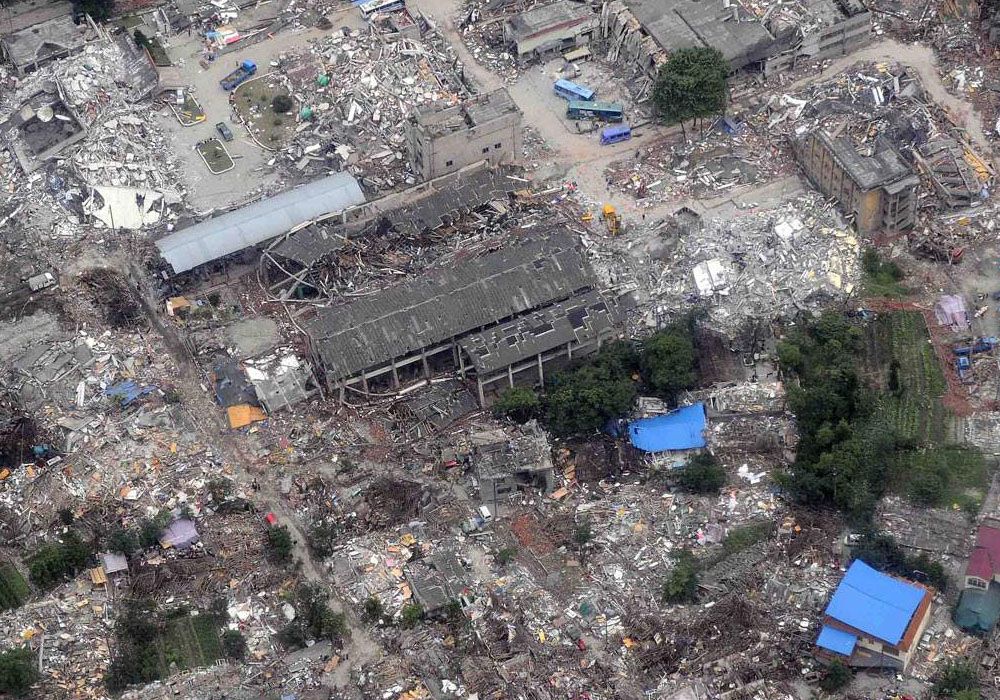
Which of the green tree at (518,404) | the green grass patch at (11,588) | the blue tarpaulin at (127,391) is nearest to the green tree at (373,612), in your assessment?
the green tree at (518,404)

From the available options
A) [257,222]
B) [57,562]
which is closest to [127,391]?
[57,562]

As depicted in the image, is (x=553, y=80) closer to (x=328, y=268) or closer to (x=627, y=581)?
(x=328, y=268)

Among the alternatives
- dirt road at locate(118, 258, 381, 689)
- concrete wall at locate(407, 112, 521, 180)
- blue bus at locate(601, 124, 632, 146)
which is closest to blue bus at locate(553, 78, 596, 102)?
blue bus at locate(601, 124, 632, 146)

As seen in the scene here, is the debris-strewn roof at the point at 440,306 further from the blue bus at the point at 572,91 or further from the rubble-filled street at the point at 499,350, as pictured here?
the blue bus at the point at 572,91

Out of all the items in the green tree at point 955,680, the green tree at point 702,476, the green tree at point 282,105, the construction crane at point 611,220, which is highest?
the green tree at point 282,105

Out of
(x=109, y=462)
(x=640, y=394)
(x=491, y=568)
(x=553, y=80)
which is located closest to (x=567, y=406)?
(x=640, y=394)

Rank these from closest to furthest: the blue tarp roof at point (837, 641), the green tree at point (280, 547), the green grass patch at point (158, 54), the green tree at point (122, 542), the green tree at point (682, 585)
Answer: the blue tarp roof at point (837, 641) < the green tree at point (682, 585) < the green tree at point (122, 542) < the green tree at point (280, 547) < the green grass patch at point (158, 54)

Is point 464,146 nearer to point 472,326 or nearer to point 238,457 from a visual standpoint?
point 472,326
